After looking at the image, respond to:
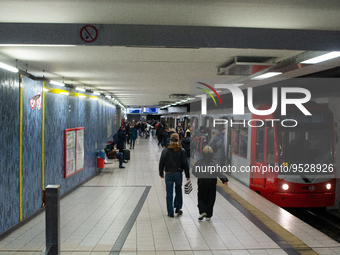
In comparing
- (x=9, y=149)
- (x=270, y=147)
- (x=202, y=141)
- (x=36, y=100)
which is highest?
(x=36, y=100)

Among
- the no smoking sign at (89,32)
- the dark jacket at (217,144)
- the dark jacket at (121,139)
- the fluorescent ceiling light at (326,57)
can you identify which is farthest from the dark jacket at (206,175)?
the dark jacket at (121,139)

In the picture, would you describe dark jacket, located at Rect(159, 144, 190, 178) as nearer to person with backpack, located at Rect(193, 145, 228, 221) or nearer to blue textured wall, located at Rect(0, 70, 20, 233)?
person with backpack, located at Rect(193, 145, 228, 221)

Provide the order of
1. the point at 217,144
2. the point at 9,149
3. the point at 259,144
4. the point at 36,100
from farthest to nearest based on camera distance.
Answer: the point at 217,144 < the point at 259,144 < the point at 36,100 < the point at 9,149

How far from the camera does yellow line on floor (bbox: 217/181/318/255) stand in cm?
522

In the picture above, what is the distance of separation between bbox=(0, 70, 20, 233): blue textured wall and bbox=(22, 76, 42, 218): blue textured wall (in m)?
0.32

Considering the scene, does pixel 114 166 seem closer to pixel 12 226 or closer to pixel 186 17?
pixel 12 226

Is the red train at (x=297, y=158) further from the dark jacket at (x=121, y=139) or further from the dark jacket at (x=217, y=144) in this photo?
the dark jacket at (x=121, y=139)

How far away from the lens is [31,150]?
271 inches

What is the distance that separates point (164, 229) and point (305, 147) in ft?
14.8

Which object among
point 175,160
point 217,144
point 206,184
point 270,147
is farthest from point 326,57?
point 217,144

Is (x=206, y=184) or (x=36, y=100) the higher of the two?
(x=36, y=100)

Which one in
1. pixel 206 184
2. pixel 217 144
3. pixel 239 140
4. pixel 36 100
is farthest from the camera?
pixel 239 140

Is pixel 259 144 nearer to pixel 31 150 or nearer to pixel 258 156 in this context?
pixel 258 156

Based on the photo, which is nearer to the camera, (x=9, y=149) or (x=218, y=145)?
(x=9, y=149)
